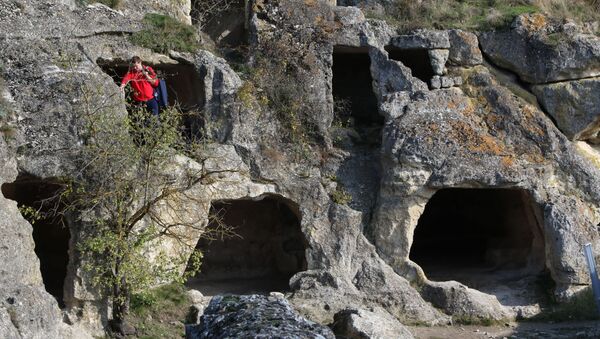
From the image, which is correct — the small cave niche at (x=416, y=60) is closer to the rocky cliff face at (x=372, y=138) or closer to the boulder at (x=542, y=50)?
the rocky cliff face at (x=372, y=138)

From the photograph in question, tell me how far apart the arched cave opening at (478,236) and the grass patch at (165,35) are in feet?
18.7

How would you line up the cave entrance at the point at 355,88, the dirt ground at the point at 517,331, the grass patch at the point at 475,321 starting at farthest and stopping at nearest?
1. the cave entrance at the point at 355,88
2. the grass patch at the point at 475,321
3. the dirt ground at the point at 517,331

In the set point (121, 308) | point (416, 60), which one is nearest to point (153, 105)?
point (121, 308)

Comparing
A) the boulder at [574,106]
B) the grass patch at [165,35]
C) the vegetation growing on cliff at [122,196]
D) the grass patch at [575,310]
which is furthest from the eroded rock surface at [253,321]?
the boulder at [574,106]

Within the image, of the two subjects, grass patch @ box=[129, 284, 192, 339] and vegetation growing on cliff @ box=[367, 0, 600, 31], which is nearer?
grass patch @ box=[129, 284, 192, 339]

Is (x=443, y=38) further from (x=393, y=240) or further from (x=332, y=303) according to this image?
(x=332, y=303)

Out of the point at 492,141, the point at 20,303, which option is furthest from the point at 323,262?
the point at 20,303

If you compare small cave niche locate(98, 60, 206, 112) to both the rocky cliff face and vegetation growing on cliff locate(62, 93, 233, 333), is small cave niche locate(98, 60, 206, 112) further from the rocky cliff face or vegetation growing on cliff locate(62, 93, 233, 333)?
vegetation growing on cliff locate(62, 93, 233, 333)

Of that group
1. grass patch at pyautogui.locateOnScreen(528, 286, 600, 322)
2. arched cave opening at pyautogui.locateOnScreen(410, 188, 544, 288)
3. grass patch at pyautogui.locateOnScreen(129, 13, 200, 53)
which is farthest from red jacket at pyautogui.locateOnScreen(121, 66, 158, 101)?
grass patch at pyautogui.locateOnScreen(528, 286, 600, 322)

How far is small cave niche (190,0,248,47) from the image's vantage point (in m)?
16.6

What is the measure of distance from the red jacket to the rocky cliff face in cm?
59

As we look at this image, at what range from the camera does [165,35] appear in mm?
14898

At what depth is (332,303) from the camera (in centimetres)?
1326

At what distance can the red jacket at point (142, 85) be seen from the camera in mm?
13695
